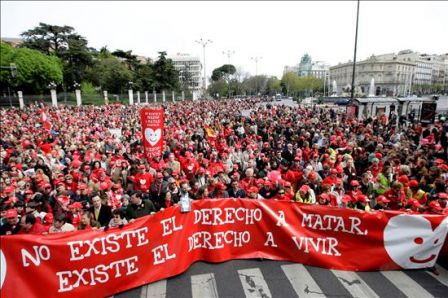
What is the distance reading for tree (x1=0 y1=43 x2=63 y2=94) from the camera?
46438 mm

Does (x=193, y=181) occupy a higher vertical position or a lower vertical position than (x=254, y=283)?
higher

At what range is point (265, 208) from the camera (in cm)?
546

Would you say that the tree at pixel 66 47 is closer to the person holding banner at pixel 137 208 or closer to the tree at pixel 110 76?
the tree at pixel 110 76

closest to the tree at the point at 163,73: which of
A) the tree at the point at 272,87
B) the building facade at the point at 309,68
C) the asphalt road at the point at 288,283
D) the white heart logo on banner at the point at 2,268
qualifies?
the tree at the point at 272,87

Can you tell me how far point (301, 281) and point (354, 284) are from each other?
2.75ft

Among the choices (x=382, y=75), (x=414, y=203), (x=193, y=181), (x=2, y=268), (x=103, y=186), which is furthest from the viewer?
(x=382, y=75)

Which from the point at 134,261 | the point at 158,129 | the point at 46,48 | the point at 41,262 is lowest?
the point at 134,261

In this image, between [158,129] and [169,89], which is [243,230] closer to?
[158,129]

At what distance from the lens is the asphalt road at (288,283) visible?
4.85m

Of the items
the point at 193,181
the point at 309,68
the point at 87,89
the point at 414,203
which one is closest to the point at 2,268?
the point at 193,181

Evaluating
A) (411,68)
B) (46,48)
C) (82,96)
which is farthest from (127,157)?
(411,68)

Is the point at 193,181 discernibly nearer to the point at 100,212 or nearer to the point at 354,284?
the point at 100,212

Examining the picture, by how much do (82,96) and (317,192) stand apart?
160 ft

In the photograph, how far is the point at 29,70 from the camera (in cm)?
4722
